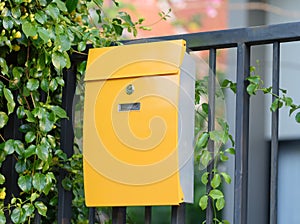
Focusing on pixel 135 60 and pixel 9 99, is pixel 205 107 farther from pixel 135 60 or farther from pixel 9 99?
pixel 9 99

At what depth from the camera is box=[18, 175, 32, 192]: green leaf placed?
81.7 inches

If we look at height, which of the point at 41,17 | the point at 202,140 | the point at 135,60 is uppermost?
the point at 41,17

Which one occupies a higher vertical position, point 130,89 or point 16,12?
point 16,12

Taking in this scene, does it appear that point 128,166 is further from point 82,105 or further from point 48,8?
point 48,8

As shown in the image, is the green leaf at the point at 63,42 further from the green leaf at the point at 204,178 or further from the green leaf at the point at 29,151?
the green leaf at the point at 204,178

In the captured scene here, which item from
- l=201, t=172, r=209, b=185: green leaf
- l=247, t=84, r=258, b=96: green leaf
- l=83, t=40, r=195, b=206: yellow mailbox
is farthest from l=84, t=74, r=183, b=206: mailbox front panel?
l=247, t=84, r=258, b=96: green leaf

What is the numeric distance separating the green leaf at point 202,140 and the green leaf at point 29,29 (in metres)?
0.54

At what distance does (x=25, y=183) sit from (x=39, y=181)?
41mm

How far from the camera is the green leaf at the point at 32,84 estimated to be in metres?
2.12

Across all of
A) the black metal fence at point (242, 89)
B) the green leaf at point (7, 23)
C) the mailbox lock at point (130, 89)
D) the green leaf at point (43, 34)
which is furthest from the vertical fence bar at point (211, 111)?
the green leaf at point (7, 23)

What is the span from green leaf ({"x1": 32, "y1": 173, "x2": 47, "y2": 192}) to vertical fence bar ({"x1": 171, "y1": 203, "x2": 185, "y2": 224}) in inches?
14.9

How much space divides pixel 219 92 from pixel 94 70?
0.36m

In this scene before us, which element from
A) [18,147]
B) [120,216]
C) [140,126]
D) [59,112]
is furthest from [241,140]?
[18,147]

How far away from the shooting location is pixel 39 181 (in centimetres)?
208
